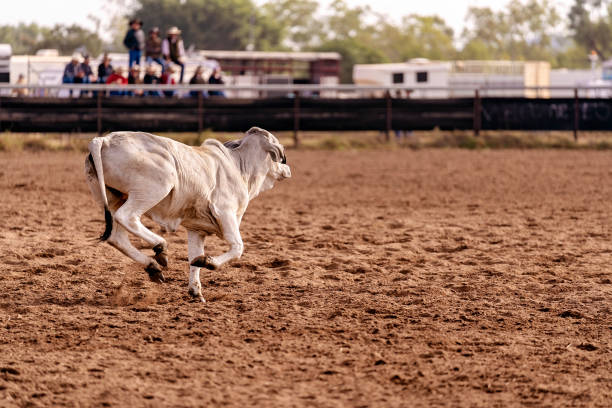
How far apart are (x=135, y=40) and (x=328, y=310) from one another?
1694cm

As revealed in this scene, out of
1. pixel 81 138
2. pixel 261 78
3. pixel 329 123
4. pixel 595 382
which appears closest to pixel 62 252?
pixel 595 382

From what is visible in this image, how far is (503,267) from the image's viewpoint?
30.8 ft

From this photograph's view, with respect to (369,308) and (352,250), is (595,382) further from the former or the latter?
(352,250)

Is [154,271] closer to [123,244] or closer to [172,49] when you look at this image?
[123,244]

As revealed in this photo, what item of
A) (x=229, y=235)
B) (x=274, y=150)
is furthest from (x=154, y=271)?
(x=274, y=150)

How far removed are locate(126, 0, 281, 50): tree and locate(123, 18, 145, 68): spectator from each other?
57.1 meters

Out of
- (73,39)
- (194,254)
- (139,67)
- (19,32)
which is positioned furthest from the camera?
(19,32)

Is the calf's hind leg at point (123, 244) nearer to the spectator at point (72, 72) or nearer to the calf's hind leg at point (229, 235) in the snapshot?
the calf's hind leg at point (229, 235)

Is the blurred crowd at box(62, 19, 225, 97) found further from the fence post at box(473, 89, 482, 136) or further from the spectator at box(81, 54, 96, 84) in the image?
the fence post at box(473, 89, 482, 136)

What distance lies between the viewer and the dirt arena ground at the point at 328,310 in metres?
5.53

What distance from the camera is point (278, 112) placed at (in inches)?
912

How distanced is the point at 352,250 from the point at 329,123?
13.5m

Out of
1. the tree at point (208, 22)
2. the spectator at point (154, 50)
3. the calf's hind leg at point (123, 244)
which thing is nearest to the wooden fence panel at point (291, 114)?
the spectator at point (154, 50)

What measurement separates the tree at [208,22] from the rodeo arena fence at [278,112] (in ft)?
188
